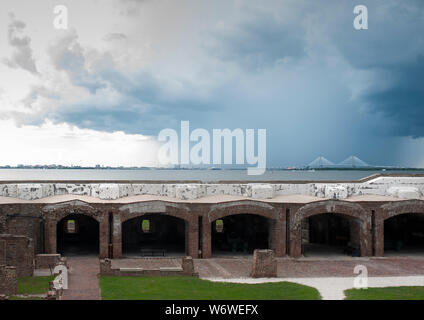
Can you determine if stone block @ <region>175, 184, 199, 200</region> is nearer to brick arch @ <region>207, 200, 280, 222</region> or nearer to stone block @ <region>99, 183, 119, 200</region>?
brick arch @ <region>207, 200, 280, 222</region>

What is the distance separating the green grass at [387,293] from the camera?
18.8 metres

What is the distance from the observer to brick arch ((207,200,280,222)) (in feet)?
92.8

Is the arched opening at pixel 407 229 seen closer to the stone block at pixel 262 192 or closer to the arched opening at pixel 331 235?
the arched opening at pixel 331 235

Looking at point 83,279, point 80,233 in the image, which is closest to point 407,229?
point 80,233

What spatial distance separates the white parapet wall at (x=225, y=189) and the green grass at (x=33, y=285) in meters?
7.80

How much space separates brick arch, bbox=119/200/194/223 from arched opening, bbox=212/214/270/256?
4045 millimetres

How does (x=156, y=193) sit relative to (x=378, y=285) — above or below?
above

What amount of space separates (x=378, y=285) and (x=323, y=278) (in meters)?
2.52

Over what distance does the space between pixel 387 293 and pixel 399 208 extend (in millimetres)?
11123

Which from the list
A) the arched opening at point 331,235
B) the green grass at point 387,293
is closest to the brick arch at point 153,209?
the arched opening at point 331,235

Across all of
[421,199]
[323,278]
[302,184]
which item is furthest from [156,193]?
[421,199]
